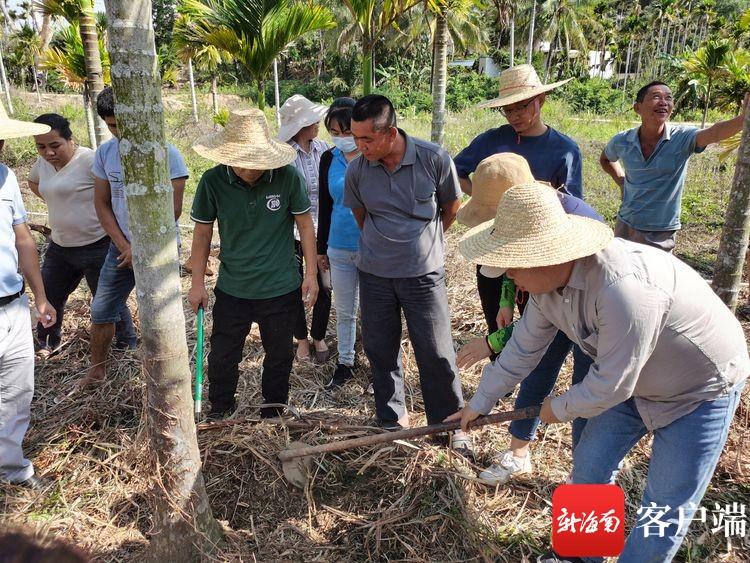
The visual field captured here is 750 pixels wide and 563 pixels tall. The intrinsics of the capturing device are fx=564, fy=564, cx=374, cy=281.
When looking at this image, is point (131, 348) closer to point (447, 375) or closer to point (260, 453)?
point (260, 453)

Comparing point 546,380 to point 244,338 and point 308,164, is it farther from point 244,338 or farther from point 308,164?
point 308,164

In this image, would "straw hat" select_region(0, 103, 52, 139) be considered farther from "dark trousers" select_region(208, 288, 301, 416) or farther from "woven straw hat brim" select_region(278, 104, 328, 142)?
"woven straw hat brim" select_region(278, 104, 328, 142)

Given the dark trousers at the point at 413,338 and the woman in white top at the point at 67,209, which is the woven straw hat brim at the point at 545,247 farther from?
the woman in white top at the point at 67,209

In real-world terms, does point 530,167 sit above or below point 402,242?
above

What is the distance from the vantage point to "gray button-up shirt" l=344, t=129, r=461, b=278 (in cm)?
275

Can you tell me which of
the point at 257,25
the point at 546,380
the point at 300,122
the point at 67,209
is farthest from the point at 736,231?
the point at 257,25

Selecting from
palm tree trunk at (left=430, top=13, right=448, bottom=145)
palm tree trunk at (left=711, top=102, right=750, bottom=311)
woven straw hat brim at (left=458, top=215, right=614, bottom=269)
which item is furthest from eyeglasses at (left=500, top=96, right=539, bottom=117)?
palm tree trunk at (left=430, top=13, right=448, bottom=145)

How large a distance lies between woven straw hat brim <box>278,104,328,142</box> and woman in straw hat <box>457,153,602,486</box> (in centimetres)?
158

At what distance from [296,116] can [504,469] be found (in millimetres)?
2550

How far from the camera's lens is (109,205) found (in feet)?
10.9

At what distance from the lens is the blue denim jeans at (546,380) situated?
2.48 meters

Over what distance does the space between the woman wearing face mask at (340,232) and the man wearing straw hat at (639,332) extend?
1569 mm

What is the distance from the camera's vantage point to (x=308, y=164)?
3816mm

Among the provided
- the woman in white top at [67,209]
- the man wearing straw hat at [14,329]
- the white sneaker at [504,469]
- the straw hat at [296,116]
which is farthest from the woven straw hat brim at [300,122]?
the white sneaker at [504,469]
